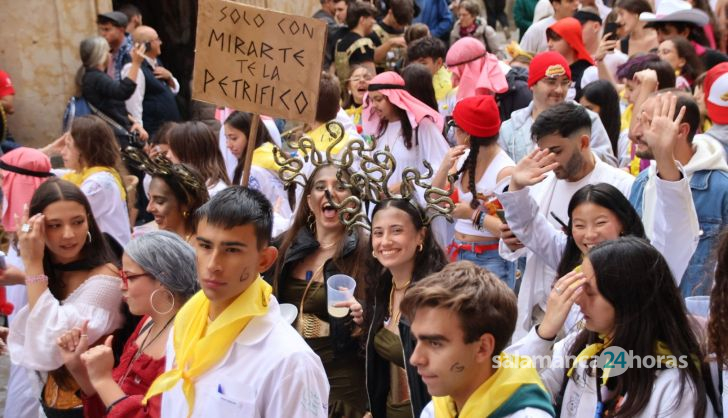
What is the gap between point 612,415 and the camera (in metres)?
3.41

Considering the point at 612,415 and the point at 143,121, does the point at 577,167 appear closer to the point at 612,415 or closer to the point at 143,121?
the point at 612,415

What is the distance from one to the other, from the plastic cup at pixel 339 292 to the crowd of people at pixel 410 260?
0.06 ft

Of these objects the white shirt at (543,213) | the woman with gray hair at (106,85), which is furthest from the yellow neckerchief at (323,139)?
the woman with gray hair at (106,85)

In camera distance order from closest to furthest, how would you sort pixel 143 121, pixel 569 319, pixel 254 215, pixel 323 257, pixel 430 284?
pixel 430 284, pixel 254 215, pixel 569 319, pixel 323 257, pixel 143 121

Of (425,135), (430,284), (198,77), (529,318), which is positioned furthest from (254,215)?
(425,135)

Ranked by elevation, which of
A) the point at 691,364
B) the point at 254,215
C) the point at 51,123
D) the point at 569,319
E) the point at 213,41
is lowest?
the point at 51,123

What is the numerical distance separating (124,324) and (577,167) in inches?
103

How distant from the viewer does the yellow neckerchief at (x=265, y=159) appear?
305 inches

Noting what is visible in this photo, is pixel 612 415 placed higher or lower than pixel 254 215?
lower

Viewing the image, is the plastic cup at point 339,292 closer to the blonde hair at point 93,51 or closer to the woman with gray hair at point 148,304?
the woman with gray hair at point 148,304

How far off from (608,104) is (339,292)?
3.68m

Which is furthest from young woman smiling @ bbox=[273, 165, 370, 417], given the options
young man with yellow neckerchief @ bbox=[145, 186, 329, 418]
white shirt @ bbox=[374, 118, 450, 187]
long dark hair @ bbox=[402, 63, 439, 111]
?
long dark hair @ bbox=[402, 63, 439, 111]

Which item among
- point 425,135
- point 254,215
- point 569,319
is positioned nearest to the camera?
point 254,215

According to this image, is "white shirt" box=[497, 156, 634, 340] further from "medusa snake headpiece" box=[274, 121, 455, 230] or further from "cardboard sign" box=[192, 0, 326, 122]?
"cardboard sign" box=[192, 0, 326, 122]
